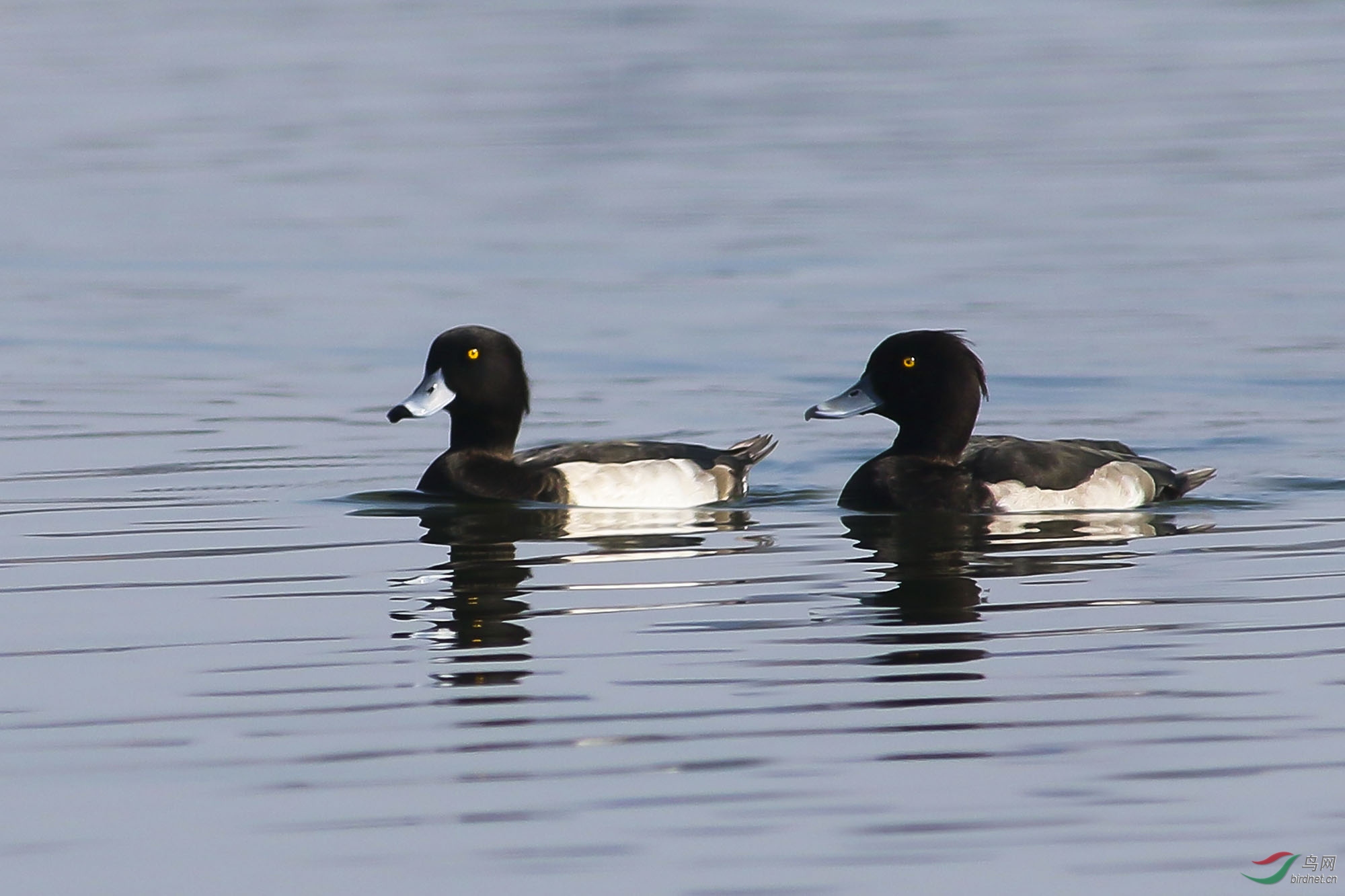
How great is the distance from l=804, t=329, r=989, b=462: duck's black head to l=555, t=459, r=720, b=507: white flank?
0.77 meters

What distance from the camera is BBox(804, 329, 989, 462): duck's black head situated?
12.4m

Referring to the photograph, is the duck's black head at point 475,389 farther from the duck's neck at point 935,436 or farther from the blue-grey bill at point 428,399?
the duck's neck at point 935,436

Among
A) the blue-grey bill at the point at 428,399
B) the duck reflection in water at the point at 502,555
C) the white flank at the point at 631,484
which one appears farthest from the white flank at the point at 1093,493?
the blue-grey bill at the point at 428,399

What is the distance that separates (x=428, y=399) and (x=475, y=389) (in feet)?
0.93

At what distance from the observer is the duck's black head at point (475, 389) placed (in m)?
12.8

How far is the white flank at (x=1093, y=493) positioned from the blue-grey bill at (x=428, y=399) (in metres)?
2.92

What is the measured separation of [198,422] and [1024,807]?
9.49m

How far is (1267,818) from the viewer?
6.46 metres

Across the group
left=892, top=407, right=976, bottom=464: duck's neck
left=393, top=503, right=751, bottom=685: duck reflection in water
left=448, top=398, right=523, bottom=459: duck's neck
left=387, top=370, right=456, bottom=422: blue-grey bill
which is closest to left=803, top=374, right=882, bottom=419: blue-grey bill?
left=892, top=407, right=976, bottom=464: duck's neck

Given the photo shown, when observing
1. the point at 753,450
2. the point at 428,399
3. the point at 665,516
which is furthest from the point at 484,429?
the point at 753,450

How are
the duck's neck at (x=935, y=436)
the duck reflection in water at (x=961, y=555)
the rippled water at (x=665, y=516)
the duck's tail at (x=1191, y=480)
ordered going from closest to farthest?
1. the rippled water at (x=665, y=516)
2. the duck reflection in water at (x=961, y=555)
3. the duck's neck at (x=935, y=436)
4. the duck's tail at (x=1191, y=480)

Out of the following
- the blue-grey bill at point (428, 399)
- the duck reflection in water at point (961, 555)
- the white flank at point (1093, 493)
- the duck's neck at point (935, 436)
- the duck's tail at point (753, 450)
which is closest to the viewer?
the duck reflection in water at point (961, 555)

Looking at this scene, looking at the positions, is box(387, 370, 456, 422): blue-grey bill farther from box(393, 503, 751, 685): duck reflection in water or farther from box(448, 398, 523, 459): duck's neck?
box(393, 503, 751, 685): duck reflection in water

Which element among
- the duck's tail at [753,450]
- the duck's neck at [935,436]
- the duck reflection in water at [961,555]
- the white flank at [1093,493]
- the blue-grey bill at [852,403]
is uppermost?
the blue-grey bill at [852,403]
